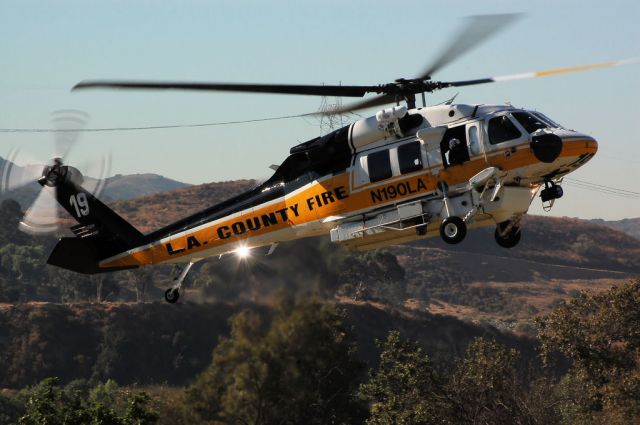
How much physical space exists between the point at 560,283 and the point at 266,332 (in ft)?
490

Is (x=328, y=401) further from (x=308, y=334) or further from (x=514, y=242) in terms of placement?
(x=514, y=242)

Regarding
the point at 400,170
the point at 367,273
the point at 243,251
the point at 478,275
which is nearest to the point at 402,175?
the point at 400,170

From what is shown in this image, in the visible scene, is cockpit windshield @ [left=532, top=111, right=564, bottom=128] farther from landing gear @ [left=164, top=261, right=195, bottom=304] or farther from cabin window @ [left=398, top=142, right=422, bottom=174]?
landing gear @ [left=164, top=261, right=195, bottom=304]

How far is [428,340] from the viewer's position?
113 m

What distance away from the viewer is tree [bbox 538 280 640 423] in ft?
220

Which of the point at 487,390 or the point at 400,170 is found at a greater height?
the point at 400,170

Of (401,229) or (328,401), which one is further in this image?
(328,401)

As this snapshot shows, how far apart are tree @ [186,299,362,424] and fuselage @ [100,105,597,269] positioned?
7.07 meters

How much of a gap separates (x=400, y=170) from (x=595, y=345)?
45.8 meters

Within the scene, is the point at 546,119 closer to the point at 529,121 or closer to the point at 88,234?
the point at 529,121

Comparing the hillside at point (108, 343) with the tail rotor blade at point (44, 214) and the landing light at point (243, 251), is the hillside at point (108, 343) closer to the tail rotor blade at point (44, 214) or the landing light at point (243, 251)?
the tail rotor blade at point (44, 214)

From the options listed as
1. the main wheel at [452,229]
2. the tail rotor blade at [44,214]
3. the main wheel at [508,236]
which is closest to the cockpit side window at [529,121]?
the main wheel at [452,229]

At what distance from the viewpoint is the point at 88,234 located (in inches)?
1371

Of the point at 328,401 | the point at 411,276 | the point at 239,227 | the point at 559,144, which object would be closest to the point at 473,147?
the point at 559,144
